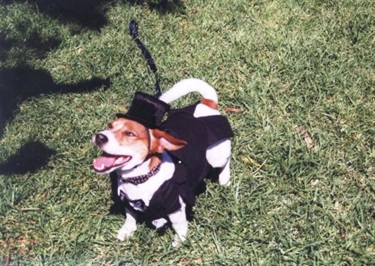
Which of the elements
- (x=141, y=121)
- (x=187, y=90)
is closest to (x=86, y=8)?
(x=187, y=90)

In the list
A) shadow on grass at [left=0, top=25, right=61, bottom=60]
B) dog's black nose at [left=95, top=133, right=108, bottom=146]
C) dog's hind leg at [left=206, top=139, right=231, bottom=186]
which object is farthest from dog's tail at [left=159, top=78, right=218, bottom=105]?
shadow on grass at [left=0, top=25, right=61, bottom=60]

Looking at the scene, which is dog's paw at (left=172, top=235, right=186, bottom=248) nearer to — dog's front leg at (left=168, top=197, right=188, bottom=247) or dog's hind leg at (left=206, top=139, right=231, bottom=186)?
dog's front leg at (left=168, top=197, right=188, bottom=247)

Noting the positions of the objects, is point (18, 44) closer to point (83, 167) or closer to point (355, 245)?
point (83, 167)

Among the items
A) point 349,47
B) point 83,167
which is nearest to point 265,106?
point 349,47

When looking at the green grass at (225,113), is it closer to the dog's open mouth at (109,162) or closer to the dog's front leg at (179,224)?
the dog's front leg at (179,224)

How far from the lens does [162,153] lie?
2.91 meters

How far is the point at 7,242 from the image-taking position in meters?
3.48

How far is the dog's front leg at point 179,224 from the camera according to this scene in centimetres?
314

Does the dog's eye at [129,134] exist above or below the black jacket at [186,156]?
above

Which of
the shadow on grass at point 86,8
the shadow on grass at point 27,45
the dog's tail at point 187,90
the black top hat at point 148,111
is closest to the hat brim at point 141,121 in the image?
the black top hat at point 148,111

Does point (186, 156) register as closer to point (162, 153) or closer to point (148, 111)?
point (162, 153)

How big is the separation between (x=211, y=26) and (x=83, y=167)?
89.8 inches

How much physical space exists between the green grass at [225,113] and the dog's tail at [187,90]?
2.29ft

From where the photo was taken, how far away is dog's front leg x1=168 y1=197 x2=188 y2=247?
3.14m
